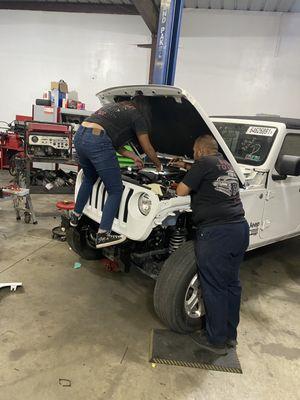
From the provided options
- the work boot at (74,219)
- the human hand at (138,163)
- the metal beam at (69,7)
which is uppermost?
the metal beam at (69,7)

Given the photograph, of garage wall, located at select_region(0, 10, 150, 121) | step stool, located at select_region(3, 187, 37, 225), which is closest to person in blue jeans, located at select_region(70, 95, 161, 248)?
step stool, located at select_region(3, 187, 37, 225)

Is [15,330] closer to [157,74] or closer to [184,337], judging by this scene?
[184,337]

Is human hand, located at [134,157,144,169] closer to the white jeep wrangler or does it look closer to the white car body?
the white jeep wrangler

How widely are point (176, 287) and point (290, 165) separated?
4.97ft

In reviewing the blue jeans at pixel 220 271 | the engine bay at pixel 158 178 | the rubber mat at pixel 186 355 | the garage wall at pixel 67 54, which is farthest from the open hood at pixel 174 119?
the garage wall at pixel 67 54

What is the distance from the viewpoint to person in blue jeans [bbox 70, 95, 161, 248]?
8.27 ft

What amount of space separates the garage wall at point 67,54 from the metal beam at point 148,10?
1.21 metres

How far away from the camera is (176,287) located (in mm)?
2305

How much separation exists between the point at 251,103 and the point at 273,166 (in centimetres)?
521

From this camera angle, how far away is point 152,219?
88.2 inches

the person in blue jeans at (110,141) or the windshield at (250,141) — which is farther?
the windshield at (250,141)

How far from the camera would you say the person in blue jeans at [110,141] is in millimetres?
2521

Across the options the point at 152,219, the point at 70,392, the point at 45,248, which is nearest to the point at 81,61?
the point at 45,248

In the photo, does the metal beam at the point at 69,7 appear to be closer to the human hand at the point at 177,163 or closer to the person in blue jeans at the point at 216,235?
the human hand at the point at 177,163
